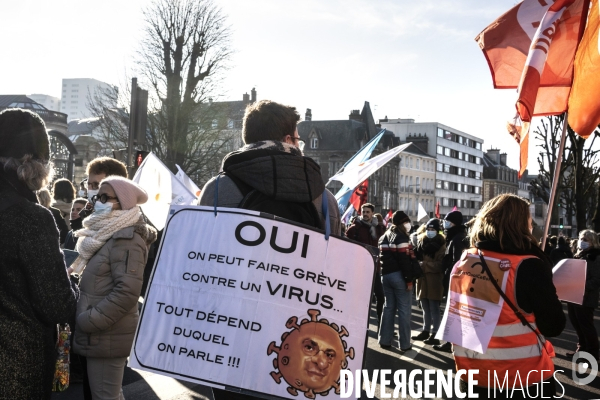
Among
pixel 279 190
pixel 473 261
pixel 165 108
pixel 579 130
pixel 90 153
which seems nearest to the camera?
pixel 279 190

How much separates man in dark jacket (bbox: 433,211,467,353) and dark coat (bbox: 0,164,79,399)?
7.51 metres

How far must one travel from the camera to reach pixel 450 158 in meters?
111

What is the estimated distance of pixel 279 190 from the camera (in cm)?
275

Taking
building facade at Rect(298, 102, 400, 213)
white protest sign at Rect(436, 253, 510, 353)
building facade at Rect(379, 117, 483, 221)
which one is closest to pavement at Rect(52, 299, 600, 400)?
white protest sign at Rect(436, 253, 510, 353)

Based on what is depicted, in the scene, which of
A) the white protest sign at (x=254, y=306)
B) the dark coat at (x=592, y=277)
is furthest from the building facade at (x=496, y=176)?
the white protest sign at (x=254, y=306)

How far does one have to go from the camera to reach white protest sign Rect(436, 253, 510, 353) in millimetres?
3869

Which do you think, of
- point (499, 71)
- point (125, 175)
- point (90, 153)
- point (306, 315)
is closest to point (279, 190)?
point (306, 315)

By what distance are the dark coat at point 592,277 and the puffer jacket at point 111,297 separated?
7045 mm

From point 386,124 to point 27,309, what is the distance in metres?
101

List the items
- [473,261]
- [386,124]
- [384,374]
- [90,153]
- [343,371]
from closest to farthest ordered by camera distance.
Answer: [343,371] < [473,261] < [384,374] < [90,153] < [386,124]

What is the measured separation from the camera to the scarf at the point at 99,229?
162 inches

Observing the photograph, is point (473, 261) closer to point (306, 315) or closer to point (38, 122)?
point (306, 315)

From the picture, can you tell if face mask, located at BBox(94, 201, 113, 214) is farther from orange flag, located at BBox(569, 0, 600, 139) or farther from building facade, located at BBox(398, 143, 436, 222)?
building facade, located at BBox(398, 143, 436, 222)

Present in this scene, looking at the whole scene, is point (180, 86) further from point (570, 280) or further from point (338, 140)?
point (338, 140)
